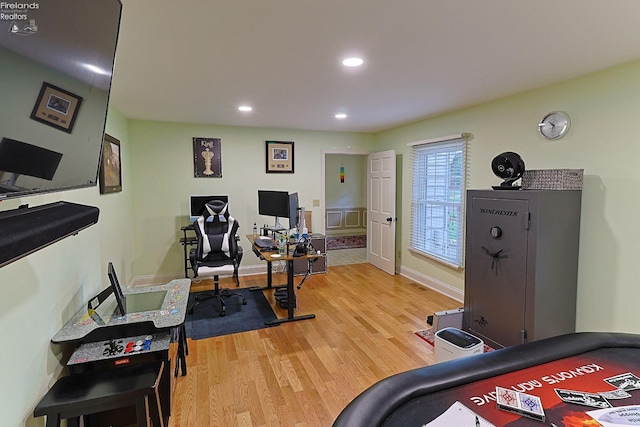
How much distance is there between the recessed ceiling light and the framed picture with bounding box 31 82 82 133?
5.69 ft

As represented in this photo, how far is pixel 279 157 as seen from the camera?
5500 mm

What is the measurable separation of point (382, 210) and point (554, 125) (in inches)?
116

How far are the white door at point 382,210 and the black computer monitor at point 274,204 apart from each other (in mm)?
1866

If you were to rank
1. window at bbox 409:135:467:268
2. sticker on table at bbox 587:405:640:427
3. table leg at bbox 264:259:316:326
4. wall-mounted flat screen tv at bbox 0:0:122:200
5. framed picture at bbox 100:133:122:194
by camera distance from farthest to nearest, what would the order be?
window at bbox 409:135:467:268
table leg at bbox 264:259:316:326
framed picture at bbox 100:133:122:194
sticker on table at bbox 587:405:640:427
wall-mounted flat screen tv at bbox 0:0:122:200

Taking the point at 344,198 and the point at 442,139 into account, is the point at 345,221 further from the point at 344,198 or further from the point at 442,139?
the point at 442,139

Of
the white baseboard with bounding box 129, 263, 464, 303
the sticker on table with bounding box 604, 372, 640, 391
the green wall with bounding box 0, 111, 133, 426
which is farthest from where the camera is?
the white baseboard with bounding box 129, 263, 464, 303

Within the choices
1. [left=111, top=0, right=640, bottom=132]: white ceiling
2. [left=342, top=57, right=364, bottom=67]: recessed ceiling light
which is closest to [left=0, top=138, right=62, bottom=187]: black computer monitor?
[left=111, top=0, right=640, bottom=132]: white ceiling

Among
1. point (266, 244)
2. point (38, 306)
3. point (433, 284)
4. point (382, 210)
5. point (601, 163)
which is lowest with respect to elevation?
point (433, 284)

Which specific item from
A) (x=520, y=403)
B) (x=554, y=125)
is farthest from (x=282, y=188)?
(x=520, y=403)

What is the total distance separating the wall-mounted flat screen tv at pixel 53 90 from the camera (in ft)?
2.71

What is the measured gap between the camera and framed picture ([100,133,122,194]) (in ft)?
11.0

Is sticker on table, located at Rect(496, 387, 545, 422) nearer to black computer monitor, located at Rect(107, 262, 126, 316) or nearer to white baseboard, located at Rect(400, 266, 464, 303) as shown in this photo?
black computer monitor, located at Rect(107, 262, 126, 316)

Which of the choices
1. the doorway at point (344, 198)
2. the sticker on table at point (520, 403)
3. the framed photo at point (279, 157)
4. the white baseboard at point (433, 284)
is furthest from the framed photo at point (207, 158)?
the sticker on table at point (520, 403)

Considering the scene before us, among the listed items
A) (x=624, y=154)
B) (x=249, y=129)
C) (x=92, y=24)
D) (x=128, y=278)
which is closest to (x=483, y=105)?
(x=624, y=154)
